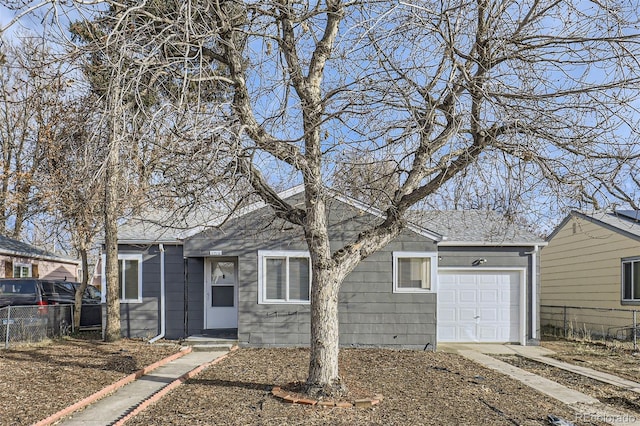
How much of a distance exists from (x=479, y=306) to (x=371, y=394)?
7486mm

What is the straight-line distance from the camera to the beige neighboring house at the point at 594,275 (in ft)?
46.4

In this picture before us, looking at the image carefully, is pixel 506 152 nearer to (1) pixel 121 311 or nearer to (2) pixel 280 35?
(2) pixel 280 35

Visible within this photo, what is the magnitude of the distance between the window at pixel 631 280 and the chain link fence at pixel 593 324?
47 centimetres

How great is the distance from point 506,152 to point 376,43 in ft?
6.94

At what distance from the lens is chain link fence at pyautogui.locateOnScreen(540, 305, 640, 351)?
13727mm

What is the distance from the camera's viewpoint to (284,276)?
12.1 m

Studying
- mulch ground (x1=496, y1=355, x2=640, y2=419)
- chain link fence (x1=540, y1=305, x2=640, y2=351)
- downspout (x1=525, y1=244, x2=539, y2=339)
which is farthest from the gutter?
mulch ground (x1=496, y1=355, x2=640, y2=419)

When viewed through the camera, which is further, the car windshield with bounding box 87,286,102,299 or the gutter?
the car windshield with bounding box 87,286,102,299

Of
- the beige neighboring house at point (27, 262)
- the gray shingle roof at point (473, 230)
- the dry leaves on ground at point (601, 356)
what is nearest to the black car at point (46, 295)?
the beige neighboring house at point (27, 262)

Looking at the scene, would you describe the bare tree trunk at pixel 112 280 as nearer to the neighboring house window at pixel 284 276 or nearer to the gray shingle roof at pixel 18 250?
the neighboring house window at pixel 284 276

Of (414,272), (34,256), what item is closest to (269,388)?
(414,272)

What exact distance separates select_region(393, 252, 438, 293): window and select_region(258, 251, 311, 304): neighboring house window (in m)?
2.05

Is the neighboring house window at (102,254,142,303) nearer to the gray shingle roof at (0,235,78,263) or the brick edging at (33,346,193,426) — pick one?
the brick edging at (33,346,193,426)

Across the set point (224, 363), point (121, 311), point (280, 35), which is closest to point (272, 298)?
point (224, 363)
